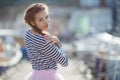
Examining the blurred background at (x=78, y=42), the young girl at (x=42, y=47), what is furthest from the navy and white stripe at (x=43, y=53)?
the blurred background at (x=78, y=42)

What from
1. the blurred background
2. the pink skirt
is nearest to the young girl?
the pink skirt

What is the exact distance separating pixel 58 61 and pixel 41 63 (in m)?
0.14

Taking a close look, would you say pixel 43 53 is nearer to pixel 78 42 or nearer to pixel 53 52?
pixel 53 52

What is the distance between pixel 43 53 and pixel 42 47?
48mm

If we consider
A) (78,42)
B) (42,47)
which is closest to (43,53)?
(42,47)

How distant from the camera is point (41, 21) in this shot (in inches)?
147

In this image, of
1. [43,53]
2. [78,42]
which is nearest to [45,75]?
[43,53]

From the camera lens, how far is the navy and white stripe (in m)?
3.68

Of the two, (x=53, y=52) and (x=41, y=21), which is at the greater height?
(x=41, y=21)

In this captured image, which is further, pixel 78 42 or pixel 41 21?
pixel 78 42

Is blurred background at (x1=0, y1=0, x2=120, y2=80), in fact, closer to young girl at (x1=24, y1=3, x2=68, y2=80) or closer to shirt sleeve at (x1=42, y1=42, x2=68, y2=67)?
young girl at (x1=24, y1=3, x2=68, y2=80)

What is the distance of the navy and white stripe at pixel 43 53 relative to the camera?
3.68 metres

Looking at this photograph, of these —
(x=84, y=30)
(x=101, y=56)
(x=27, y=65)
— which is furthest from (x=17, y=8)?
(x=101, y=56)

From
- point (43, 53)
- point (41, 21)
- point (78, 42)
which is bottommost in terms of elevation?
point (43, 53)
